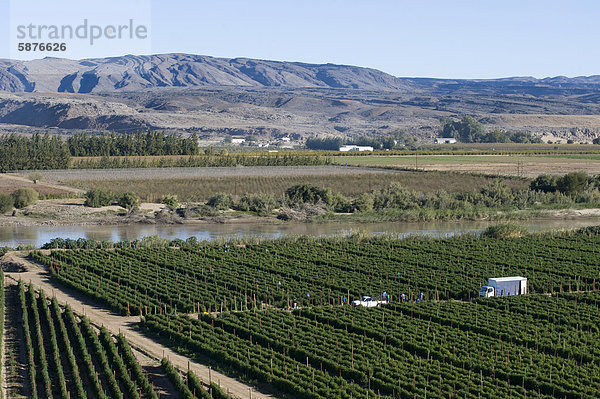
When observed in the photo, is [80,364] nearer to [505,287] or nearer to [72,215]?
[505,287]

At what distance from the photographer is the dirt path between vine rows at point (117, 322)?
2463cm

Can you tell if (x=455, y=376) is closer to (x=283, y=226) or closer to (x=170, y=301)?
(x=170, y=301)

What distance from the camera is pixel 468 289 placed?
36.1 meters

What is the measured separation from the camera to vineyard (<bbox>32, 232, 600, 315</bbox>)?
3506cm

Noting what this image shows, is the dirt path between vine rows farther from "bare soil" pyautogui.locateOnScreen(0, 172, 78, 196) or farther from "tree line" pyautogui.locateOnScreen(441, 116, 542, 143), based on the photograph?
"tree line" pyautogui.locateOnScreen(441, 116, 542, 143)

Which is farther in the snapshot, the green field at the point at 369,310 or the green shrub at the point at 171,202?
the green shrub at the point at 171,202

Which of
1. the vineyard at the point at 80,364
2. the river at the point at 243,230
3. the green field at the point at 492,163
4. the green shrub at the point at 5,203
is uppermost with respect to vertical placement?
the green field at the point at 492,163

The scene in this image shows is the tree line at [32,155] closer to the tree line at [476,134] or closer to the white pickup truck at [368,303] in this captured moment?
the white pickup truck at [368,303]

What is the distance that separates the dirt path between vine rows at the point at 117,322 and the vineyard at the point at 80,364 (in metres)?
0.70

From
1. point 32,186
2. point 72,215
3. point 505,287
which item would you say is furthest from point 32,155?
point 505,287

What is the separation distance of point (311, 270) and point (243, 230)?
19576 millimetres

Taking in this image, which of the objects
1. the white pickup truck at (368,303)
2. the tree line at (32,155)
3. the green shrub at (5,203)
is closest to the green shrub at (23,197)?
the green shrub at (5,203)

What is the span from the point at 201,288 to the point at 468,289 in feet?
34.5

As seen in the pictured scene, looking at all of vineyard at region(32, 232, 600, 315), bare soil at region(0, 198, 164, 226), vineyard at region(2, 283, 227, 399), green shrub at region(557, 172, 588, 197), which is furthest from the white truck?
green shrub at region(557, 172, 588, 197)
